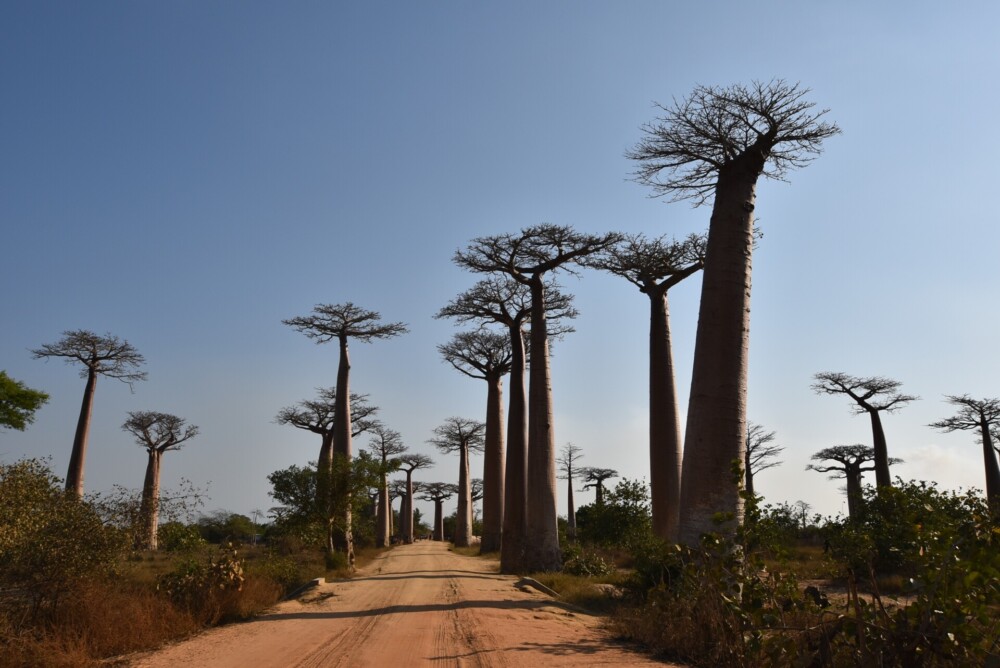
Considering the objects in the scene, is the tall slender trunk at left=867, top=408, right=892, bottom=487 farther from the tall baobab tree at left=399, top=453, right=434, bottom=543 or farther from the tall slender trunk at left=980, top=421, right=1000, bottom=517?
the tall baobab tree at left=399, top=453, right=434, bottom=543

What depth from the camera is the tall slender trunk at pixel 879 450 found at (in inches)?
889

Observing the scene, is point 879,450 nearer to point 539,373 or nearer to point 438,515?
point 539,373

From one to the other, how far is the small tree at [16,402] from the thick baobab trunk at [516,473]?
12874 millimetres

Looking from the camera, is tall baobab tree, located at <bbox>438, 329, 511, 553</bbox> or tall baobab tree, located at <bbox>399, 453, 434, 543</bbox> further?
tall baobab tree, located at <bbox>399, 453, 434, 543</bbox>

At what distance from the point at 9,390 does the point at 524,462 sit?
44.6ft

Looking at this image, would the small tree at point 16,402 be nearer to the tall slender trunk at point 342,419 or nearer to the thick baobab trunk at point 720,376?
the tall slender trunk at point 342,419

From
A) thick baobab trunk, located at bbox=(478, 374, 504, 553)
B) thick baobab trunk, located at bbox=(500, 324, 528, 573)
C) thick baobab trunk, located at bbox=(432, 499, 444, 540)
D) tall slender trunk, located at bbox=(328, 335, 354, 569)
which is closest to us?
thick baobab trunk, located at bbox=(500, 324, 528, 573)

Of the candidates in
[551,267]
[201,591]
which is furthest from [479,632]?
[551,267]

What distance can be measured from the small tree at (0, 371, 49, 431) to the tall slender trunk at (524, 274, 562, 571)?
13.7 meters

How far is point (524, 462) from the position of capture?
56.5 feet

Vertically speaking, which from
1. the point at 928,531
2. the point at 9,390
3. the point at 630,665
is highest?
the point at 9,390

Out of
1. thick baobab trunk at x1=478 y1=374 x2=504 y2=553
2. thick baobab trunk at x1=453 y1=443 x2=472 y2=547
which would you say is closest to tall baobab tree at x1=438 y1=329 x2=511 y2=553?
thick baobab trunk at x1=478 y1=374 x2=504 y2=553

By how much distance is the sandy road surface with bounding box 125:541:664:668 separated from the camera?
5409 mm

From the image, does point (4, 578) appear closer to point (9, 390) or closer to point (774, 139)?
point (774, 139)
